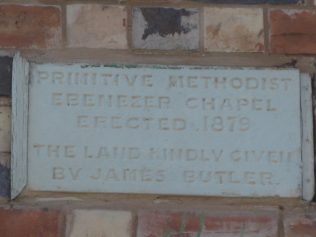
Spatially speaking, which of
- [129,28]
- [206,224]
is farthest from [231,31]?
[206,224]

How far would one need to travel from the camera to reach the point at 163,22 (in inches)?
60.4

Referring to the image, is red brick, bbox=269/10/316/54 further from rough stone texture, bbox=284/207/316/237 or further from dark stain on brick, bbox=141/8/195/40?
rough stone texture, bbox=284/207/316/237

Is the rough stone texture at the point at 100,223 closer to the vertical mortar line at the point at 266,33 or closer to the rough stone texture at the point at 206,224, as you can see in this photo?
the rough stone texture at the point at 206,224

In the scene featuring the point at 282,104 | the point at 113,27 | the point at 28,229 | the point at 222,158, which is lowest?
the point at 28,229

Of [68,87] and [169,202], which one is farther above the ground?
[68,87]

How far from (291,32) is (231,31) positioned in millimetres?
118

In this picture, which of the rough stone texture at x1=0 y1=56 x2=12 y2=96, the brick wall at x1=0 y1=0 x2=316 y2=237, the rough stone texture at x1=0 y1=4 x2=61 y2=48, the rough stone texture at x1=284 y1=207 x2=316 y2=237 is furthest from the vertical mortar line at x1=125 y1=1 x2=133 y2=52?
the rough stone texture at x1=284 y1=207 x2=316 y2=237

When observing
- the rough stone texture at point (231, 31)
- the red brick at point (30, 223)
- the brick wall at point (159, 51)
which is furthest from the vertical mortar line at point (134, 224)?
the rough stone texture at point (231, 31)

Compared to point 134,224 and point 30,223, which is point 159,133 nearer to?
point 134,224

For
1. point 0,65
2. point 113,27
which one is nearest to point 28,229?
point 0,65

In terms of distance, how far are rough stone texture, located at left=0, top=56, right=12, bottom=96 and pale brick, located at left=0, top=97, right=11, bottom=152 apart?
0.02 metres

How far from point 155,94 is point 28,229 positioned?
354 millimetres

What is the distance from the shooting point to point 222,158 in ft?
4.92

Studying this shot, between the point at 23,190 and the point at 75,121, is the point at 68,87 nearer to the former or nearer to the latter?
the point at 75,121
